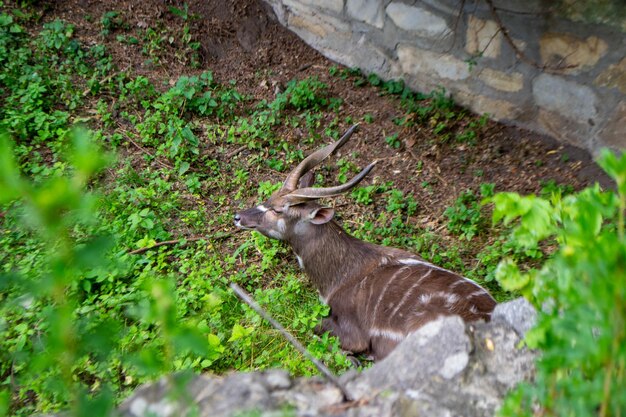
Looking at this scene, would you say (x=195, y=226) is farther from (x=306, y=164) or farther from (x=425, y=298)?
(x=425, y=298)

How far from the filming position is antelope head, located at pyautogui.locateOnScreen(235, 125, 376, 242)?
4.41 metres

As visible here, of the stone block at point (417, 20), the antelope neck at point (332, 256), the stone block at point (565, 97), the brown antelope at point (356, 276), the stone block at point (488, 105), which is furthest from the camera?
the stone block at point (417, 20)

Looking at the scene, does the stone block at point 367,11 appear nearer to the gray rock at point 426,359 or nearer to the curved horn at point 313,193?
the curved horn at point 313,193

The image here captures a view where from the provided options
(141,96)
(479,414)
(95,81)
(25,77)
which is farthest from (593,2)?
(25,77)

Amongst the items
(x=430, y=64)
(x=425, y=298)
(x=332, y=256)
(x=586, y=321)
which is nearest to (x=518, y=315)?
(x=586, y=321)

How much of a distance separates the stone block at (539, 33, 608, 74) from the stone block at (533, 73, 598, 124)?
12 centimetres

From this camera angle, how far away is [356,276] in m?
4.33

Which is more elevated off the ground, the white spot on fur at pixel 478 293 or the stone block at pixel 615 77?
the stone block at pixel 615 77

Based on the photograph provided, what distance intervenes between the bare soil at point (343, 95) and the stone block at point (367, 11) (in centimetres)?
59

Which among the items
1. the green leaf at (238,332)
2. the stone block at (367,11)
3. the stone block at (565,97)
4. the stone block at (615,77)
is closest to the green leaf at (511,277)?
the green leaf at (238,332)

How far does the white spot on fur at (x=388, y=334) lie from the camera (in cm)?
383

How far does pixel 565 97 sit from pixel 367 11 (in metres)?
2.05

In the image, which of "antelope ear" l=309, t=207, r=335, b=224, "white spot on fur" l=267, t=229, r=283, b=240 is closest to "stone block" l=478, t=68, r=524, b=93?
"antelope ear" l=309, t=207, r=335, b=224

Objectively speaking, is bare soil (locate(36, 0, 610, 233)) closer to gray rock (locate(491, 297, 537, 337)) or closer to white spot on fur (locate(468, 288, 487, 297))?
white spot on fur (locate(468, 288, 487, 297))
